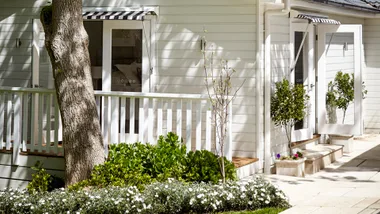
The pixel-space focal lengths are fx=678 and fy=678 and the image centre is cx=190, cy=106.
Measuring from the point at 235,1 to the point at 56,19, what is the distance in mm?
2985

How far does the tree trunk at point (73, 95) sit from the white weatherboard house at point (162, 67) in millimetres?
712

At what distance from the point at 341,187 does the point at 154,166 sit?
275cm

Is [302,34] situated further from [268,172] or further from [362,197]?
[362,197]

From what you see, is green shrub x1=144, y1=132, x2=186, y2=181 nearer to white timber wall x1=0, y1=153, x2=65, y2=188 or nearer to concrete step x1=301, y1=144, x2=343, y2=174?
white timber wall x1=0, y1=153, x2=65, y2=188

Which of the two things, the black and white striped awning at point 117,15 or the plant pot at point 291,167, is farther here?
the black and white striped awning at point 117,15

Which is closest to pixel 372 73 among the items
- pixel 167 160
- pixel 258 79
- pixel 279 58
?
pixel 279 58

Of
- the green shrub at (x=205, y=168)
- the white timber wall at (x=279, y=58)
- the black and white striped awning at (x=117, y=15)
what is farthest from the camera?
the white timber wall at (x=279, y=58)

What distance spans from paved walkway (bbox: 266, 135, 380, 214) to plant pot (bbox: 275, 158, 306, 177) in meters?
0.18

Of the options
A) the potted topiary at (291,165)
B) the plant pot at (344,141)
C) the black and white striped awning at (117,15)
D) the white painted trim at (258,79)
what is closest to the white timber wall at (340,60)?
the plant pot at (344,141)

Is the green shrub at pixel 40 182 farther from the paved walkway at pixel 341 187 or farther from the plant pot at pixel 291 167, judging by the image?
the plant pot at pixel 291 167

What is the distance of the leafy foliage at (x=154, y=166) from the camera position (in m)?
8.73

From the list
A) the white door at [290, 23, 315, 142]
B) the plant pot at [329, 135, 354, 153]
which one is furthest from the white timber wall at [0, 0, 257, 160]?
the plant pot at [329, 135, 354, 153]

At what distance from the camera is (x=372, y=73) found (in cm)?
1653

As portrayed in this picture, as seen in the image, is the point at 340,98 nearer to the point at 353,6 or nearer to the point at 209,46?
the point at 353,6
